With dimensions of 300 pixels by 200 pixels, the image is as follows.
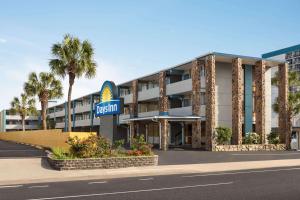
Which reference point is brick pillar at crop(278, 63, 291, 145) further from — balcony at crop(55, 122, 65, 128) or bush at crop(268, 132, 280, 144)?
balcony at crop(55, 122, 65, 128)

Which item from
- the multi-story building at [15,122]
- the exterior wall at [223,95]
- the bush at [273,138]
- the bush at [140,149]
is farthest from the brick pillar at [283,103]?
the multi-story building at [15,122]

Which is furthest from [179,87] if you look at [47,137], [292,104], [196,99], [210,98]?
[47,137]

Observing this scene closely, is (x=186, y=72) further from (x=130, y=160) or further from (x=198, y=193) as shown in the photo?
(x=198, y=193)

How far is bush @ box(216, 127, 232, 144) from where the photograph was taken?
39.4 m

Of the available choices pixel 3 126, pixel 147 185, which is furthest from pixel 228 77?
pixel 3 126

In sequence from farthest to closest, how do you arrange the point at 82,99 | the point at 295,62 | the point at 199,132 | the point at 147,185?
1. the point at 295,62
2. the point at 82,99
3. the point at 199,132
4. the point at 147,185

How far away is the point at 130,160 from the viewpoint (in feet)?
73.3

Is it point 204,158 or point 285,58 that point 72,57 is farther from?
point 285,58

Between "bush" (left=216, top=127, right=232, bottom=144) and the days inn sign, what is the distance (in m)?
16.3

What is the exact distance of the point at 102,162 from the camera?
21469 mm

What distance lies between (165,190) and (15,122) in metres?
117

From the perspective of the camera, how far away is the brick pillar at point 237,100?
41.1m

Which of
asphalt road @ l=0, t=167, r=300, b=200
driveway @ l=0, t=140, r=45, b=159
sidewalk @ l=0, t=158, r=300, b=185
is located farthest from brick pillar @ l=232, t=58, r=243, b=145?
asphalt road @ l=0, t=167, r=300, b=200

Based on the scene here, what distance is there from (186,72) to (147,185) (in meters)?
34.5
